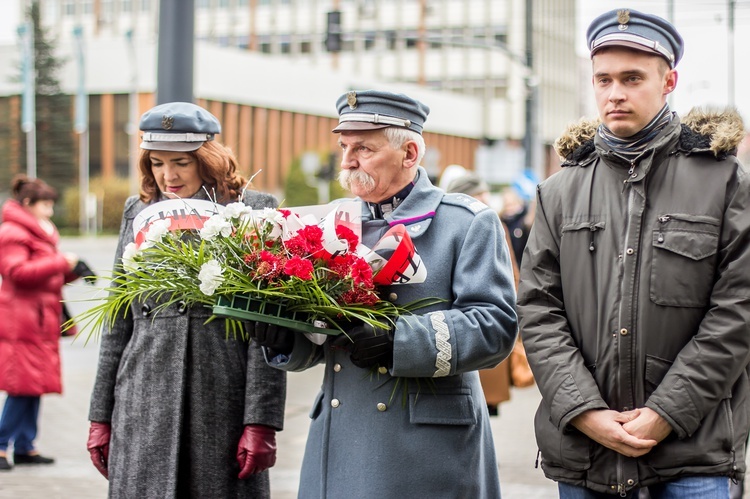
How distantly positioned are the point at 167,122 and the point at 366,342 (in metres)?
1.44

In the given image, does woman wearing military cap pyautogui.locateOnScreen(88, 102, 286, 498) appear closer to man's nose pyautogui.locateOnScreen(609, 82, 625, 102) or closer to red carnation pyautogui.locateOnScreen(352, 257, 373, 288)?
red carnation pyautogui.locateOnScreen(352, 257, 373, 288)

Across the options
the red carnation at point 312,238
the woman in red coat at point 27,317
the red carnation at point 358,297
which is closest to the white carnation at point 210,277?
the red carnation at point 312,238

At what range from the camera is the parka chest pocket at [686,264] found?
3.34 m

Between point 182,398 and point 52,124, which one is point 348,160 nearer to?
point 182,398

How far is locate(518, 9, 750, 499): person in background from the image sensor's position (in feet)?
10.8

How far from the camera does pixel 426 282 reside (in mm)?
3770

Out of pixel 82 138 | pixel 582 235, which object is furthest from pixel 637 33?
pixel 82 138

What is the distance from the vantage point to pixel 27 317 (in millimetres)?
8586

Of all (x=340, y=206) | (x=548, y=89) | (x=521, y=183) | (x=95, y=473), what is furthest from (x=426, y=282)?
(x=548, y=89)

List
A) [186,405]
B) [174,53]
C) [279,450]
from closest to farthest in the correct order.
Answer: [186,405] < [174,53] < [279,450]

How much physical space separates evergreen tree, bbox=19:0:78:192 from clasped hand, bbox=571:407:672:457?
2286 inches

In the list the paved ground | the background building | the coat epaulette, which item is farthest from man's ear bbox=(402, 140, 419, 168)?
the background building

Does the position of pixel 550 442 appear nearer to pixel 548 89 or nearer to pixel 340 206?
pixel 340 206

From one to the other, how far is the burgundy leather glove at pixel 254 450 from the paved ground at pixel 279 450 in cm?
199
